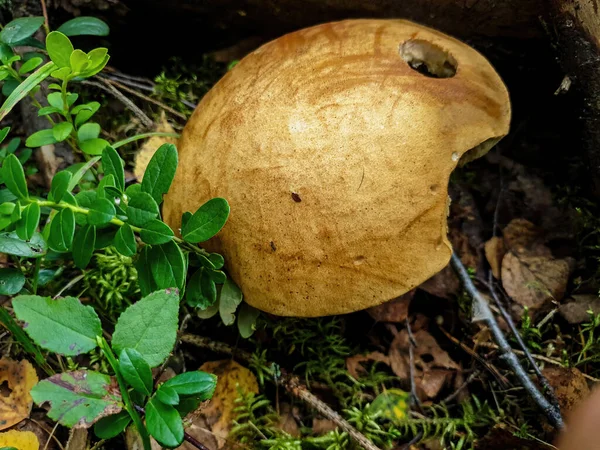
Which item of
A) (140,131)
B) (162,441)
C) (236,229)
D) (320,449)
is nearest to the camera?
(162,441)

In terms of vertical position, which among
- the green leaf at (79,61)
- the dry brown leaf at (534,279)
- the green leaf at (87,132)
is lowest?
the dry brown leaf at (534,279)

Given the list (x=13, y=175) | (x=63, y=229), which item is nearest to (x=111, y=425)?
(x=63, y=229)

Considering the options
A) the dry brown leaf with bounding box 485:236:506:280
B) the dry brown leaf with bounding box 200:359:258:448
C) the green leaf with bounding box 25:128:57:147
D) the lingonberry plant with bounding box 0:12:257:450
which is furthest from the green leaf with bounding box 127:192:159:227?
the dry brown leaf with bounding box 485:236:506:280

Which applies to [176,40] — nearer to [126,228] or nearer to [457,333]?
[126,228]

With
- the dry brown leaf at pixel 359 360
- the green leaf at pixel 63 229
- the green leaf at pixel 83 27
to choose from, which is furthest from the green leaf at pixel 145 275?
the green leaf at pixel 83 27

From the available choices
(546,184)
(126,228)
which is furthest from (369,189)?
(546,184)

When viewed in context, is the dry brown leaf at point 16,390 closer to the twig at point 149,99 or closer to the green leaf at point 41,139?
the green leaf at point 41,139

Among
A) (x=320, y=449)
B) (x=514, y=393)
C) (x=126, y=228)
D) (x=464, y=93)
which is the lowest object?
(x=320, y=449)
